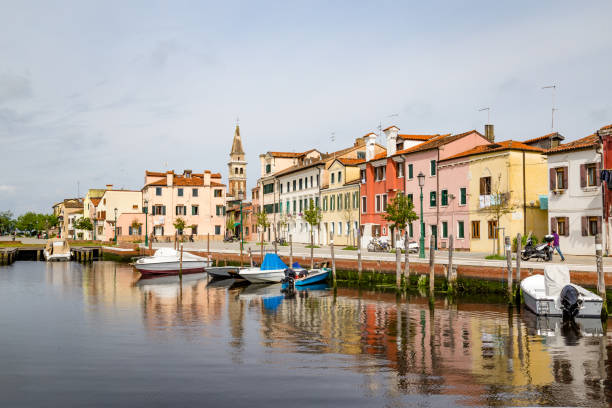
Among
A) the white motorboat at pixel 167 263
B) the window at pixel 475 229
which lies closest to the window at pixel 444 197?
the window at pixel 475 229

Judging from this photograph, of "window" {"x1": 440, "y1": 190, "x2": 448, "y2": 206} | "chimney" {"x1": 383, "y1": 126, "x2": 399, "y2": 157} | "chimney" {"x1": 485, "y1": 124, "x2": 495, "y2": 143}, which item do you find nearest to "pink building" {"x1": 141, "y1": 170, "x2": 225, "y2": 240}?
"chimney" {"x1": 383, "y1": 126, "x2": 399, "y2": 157}

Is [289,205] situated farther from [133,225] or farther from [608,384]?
[608,384]

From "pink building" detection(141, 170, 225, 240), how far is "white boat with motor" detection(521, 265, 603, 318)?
8225cm

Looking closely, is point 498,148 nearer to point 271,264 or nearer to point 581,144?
point 581,144

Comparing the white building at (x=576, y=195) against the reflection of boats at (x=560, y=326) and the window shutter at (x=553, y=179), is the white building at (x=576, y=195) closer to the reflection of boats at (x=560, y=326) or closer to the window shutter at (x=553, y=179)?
the window shutter at (x=553, y=179)

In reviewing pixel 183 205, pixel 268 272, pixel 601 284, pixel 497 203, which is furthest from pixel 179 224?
pixel 601 284

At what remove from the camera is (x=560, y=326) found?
23016 mm

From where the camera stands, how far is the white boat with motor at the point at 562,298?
23.5 m

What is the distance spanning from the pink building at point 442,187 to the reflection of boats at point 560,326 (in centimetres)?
2608

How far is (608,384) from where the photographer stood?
48.9ft

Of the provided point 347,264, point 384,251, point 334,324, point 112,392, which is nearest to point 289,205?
point 384,251

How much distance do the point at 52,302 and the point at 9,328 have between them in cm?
1002

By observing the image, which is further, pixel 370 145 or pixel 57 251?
pixel 57 251

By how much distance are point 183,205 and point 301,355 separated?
289ft
